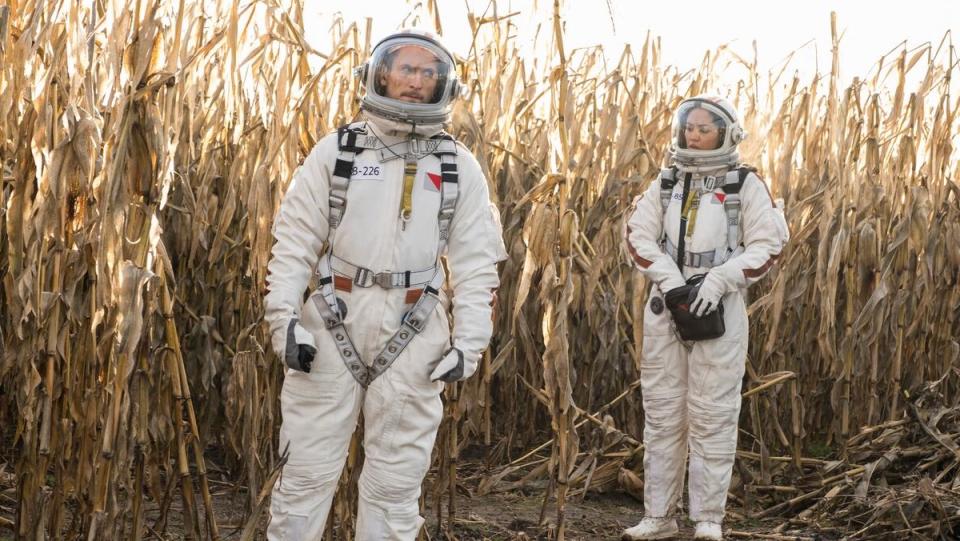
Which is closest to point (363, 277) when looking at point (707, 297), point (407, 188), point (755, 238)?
point (407, 188)

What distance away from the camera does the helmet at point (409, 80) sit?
344 cm

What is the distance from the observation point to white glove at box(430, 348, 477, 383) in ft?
11.1

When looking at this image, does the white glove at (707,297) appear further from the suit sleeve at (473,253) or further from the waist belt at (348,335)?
the waist belt at (348,335)

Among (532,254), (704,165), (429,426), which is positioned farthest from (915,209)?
(429,426)

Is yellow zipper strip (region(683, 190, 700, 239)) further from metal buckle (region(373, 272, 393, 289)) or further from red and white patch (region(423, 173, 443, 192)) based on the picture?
metal buckle (region(373, 272, 393, 289))

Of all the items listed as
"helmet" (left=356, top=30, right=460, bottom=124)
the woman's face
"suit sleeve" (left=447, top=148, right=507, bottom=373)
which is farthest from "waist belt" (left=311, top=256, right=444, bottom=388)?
the woman's face

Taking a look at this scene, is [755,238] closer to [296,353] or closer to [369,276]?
[369,276]

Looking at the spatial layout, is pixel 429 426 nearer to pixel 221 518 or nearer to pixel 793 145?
pixel 221 518

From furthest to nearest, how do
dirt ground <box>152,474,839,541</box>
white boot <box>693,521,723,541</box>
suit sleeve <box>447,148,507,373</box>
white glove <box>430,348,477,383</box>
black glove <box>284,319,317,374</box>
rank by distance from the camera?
white boot <box>693,521,723,541</box> → dirt ground <box>152,474,839,541</box> → suit sleeve <box>447,148,507,373</box> → white glove <box>430,348,477,383</box> → black glove <box>284,319,317,374</box>

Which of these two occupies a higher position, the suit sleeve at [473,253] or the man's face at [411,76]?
the man's face at [411,76]

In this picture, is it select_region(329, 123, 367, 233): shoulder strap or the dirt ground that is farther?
the dirt ground

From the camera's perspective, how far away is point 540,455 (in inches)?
245

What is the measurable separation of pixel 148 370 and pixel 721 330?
2308mm

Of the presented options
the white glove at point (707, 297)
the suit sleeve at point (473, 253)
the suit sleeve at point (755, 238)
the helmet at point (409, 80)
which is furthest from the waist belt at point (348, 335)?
the suit sleeve at point (755, 238)
